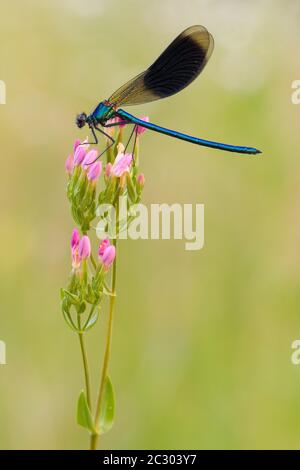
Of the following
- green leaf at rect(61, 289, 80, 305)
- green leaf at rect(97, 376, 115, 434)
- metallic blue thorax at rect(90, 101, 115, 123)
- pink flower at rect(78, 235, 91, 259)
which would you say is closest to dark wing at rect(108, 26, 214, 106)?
metallic blue thorax at rect(90, 101, 115, 123)

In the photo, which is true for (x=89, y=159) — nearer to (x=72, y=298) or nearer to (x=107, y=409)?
(x=72, y=298)

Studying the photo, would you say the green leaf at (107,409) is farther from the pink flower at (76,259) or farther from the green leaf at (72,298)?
the pink flower at (76,259)

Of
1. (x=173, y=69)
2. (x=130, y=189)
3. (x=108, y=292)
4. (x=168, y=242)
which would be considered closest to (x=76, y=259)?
(x=108, y=292)

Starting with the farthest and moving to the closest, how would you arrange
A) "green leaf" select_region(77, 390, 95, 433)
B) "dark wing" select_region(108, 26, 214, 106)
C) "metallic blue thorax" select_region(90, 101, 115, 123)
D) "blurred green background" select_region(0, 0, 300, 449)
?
"blurred green background" select_region(0, 0, 300, 449) < "dark wing" select_region(108, 26, 214, 106) < "metallic blue thorax" select_region(90, 101, 115, 123) < "green leaf" select_region(77, 390, 95, 433)

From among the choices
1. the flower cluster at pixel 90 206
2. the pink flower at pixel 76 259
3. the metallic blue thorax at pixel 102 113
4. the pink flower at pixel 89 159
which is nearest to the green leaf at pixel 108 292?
the flower cluster at pixel 90 206

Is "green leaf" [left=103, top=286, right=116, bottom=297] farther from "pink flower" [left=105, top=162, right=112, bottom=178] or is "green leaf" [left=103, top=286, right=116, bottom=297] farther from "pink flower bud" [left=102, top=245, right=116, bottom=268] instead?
"pink flower" [left=105, top=162, right=112, bottom=178]

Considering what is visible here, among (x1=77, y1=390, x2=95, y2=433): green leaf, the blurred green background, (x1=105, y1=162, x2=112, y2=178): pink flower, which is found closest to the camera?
(x1=77, y1=390, x2=95, y2=433): green leaf
